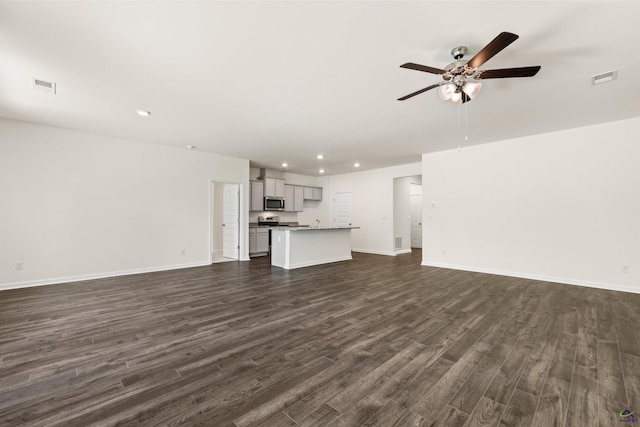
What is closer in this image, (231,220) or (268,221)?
(231,220)

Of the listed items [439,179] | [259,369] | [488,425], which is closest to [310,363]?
[259,369]

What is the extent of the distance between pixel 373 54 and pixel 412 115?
176cm

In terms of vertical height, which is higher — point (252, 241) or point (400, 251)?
point (252, 241)

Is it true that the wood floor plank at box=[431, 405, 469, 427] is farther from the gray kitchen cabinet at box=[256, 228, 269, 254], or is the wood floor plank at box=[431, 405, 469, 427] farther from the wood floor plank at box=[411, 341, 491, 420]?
the gray kitchen cabinet at box=[256, 228, 269, 254]

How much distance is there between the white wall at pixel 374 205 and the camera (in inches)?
317

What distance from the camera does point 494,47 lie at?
1.94m

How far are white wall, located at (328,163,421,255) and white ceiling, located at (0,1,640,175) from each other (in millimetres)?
3499

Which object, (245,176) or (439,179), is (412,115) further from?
(245,176)

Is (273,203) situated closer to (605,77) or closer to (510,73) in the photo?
(510,73)

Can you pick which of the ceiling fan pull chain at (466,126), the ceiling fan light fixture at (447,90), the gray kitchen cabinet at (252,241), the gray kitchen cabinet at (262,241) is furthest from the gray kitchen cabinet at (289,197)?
the ceiling fan light fixture at (447,90)

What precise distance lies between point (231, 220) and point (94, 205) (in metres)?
3.00

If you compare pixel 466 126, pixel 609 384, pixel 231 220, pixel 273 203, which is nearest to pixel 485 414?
pixel 609 384

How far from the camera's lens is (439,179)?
623 centimetres

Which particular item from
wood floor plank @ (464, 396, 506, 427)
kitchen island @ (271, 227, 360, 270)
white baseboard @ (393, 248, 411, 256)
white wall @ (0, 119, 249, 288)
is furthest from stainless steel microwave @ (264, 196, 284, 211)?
wood floor plank @ (464, 396, 506, 427)
